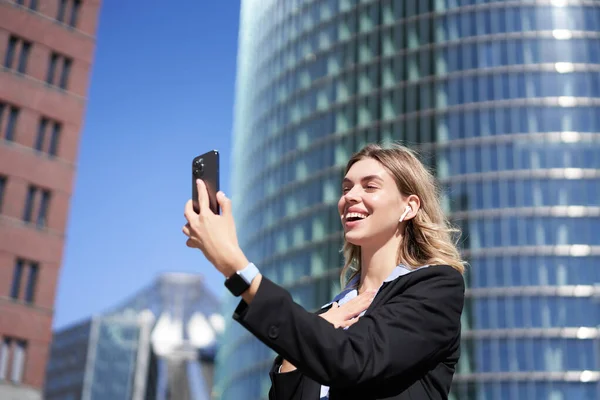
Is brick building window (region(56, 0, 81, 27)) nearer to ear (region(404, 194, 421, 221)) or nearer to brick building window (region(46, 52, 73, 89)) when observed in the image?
brick building window (region(46, 52, 73, 89))

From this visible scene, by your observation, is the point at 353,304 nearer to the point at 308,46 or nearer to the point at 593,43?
the point at 593,43

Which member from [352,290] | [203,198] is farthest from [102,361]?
[203,198]

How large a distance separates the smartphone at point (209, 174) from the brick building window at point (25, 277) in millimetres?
33206

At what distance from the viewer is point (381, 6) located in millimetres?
84000

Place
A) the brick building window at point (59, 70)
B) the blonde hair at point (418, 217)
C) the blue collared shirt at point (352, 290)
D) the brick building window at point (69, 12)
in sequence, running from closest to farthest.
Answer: the blue collared shirt at point (352, 290)
the blonde hair at point (418, 217)
the brick building window at point (59, 70)
the brick building window at point (69, 12)

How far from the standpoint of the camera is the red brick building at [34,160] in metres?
34.2

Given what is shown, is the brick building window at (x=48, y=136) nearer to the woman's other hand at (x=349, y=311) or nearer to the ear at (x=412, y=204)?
the ear at (x=412, y=204)

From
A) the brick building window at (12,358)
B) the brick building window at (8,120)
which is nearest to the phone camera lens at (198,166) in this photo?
the brick building window at (12,358)

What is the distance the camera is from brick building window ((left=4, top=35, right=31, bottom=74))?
121ft

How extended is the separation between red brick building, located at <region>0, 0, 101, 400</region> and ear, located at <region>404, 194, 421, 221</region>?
32327 mm

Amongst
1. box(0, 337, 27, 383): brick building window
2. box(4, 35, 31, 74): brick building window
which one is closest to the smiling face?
box(0, 337, 27, 383): brick building window

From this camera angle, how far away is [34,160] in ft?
119

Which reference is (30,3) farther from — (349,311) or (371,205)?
(349,311)

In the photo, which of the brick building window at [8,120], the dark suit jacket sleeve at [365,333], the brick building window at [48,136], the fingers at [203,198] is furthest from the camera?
the brick building window at [48,136]
